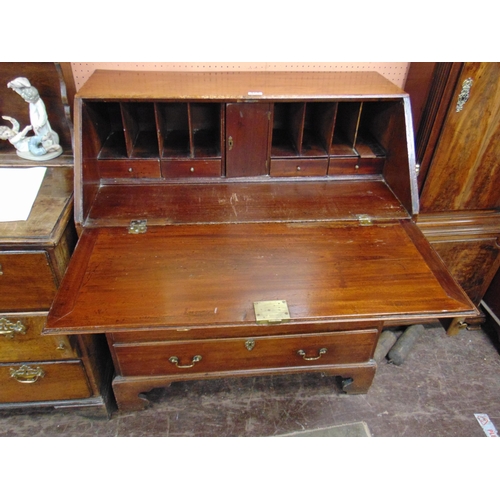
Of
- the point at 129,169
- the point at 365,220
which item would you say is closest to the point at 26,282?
the point at 129,169

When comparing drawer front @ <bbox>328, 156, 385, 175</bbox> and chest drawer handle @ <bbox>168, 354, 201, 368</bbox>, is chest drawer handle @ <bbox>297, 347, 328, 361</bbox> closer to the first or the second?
chest drawer handle @ <bbox>168, 354, 201, 368</bbox>

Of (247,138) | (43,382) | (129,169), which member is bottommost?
(43,382)

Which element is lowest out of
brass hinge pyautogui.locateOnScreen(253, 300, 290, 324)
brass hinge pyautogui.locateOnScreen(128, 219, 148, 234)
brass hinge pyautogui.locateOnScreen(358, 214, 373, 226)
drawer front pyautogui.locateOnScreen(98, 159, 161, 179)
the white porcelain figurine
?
brass hinge pyautogui.locateOnScreen(253, 300, 290, 324)

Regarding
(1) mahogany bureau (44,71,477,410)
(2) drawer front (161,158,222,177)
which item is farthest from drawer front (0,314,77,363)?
(2) drawer front (161,158,222,177)

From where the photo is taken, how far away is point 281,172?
5.54ft

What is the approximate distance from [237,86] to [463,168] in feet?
3.52

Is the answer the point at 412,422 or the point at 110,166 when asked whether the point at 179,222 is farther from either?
the point at 412,422

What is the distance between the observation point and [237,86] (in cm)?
157

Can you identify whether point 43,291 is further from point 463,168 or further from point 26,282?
point 463,168

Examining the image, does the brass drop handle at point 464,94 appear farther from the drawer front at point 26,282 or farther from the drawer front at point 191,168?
the drawer front at point 26,282

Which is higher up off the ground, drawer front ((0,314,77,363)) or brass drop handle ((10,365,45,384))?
drawer front ((0,314,77,363))

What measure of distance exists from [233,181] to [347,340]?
0.79 m

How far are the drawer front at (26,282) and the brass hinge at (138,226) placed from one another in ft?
0.96

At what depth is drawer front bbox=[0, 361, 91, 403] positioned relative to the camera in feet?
5.27
